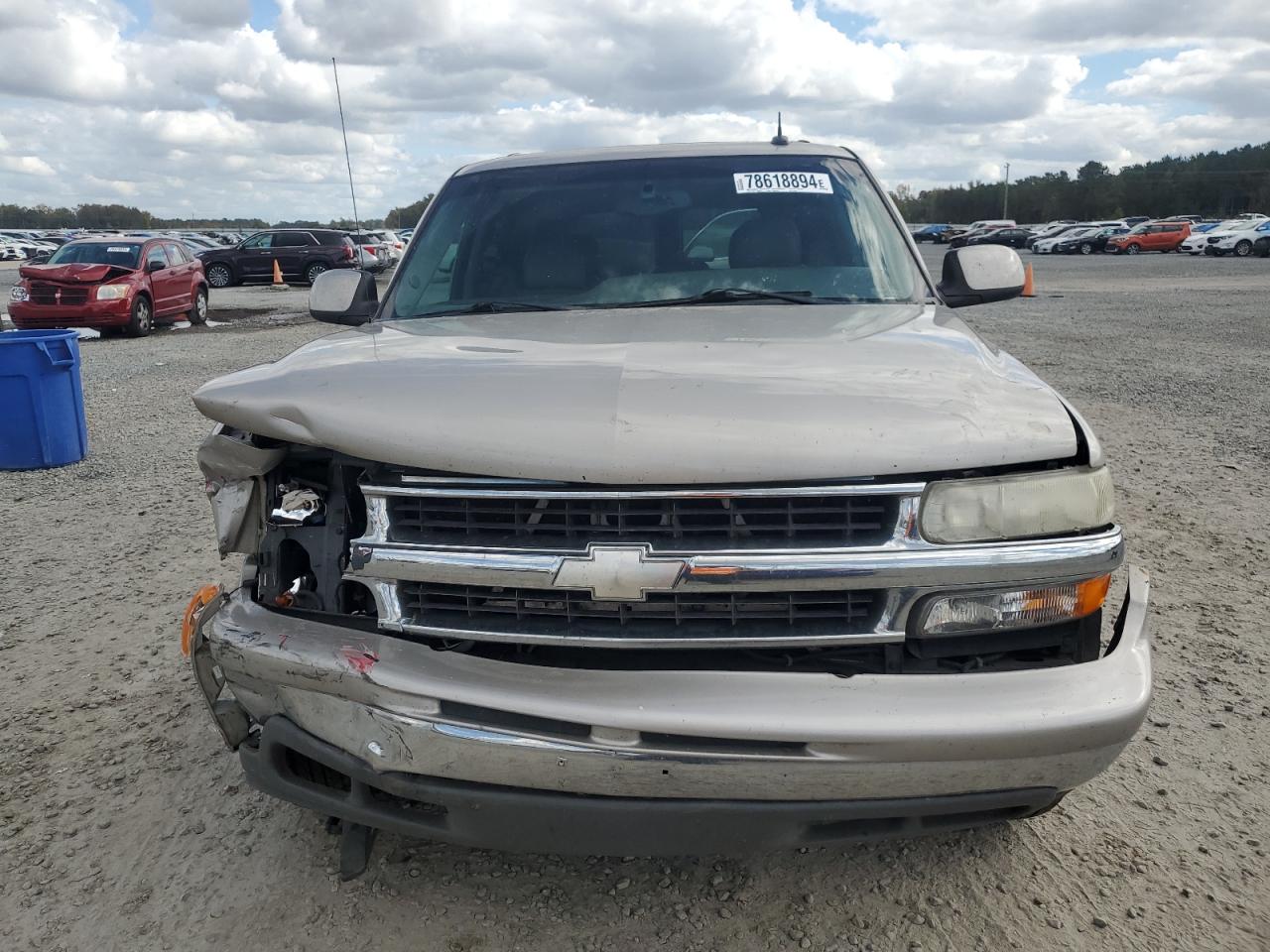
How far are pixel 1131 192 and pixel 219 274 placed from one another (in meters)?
83.3

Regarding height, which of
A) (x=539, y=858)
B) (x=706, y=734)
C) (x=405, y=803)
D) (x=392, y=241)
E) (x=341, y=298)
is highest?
(x=392, y=241)

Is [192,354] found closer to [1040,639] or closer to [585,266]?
[585,266]

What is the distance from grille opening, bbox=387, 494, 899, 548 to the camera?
6.45 ft

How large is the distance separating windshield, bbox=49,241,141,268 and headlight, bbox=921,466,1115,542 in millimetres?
16887

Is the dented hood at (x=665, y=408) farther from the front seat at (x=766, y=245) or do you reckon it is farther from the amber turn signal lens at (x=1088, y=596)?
the front seat at (x=766, y=245)

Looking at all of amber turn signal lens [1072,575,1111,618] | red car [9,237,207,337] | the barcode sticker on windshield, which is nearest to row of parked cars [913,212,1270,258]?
red car [9,237,207,337]

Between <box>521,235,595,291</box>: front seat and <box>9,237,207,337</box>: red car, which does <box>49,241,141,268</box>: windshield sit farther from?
<box>521,235,595,291</box>: front seat

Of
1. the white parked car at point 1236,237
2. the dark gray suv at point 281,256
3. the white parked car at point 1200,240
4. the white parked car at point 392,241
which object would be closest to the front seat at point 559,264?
the dark gray suv at point 281,256

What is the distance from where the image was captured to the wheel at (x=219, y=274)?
1083 inches

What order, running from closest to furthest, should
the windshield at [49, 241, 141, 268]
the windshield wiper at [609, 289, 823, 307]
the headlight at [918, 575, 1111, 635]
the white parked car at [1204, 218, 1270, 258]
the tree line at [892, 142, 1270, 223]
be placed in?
the headlight at [918, 575, 1111, 635]
the windshield wiper at [609, 289, 823, 307]
the windshield at [49, 241, 141, 268]
the white parked car at [1204, 218, 1270, 258]
the tree line at [892, 142, 1270, 223]

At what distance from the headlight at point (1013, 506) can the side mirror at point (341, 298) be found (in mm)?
2309

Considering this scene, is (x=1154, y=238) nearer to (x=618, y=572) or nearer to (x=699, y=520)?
(x=699, y=520)

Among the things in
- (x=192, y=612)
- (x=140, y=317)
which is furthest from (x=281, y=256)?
(x=192, y=612)

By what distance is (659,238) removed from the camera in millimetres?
3406
